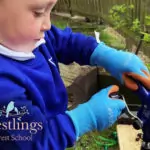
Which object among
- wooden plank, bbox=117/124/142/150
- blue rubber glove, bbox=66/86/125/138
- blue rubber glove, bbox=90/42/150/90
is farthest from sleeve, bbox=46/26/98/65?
wooden plank, bbox=117/124/142/150

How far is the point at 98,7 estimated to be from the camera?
7016 millimetres

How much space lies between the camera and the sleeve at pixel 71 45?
2041 millimetres

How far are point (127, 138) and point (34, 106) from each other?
1.82 metres

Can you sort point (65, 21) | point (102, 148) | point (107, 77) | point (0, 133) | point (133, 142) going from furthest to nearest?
point (65, 21)
point (107, 77)
point (102, 148)
point (133, 142)
point (0, 133)

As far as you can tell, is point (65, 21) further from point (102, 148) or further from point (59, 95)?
point (59, 95)

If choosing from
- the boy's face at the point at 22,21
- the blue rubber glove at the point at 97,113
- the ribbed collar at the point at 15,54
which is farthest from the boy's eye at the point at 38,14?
the blue rubber glove at the point at 97,113

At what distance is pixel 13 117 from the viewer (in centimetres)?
160

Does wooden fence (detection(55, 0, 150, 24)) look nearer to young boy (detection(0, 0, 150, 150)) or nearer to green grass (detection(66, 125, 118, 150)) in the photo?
green grass (detection(66, 125, 118, 150))

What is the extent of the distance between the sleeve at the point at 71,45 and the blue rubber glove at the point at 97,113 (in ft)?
1.10

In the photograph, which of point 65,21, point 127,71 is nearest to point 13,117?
point 127,71

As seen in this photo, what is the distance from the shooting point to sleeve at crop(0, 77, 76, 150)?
1.58 metres

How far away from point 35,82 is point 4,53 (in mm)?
175

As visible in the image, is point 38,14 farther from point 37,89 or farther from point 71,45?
point 71,45

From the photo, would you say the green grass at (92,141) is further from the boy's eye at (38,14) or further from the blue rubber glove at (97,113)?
the boy's eye at (38,14)
